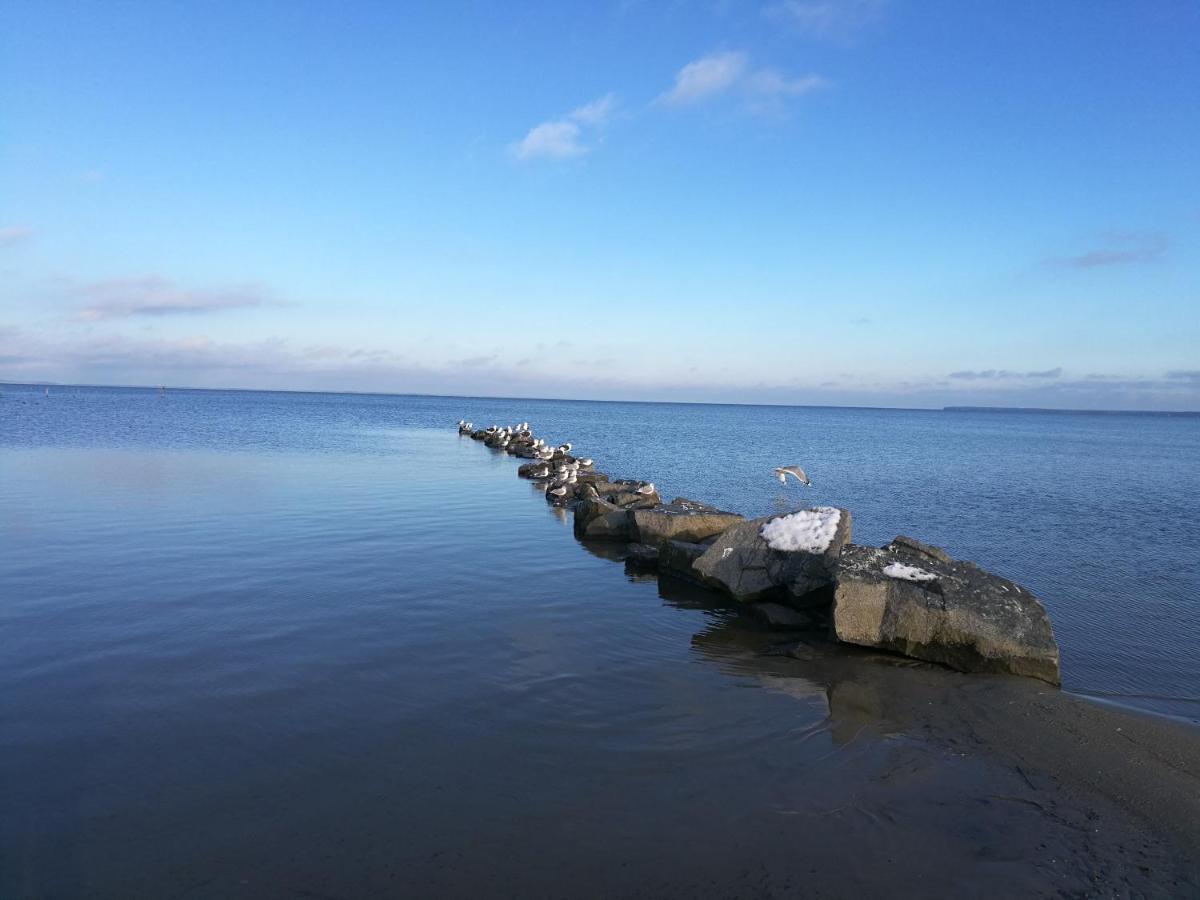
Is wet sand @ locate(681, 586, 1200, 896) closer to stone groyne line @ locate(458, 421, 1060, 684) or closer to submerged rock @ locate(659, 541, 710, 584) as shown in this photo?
stone groyne line @ locate(458, 421, 1060, 684)

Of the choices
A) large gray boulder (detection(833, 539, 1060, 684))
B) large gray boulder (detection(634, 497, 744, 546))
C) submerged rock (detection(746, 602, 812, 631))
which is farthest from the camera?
large gray boulder (detection(634, 497, 744, 546))

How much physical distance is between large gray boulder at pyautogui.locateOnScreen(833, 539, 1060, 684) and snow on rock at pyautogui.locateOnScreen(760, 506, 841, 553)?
142 cm

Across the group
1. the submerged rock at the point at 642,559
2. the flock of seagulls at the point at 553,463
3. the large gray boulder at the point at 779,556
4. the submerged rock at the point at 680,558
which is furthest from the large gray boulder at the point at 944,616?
the flock of seagulls at the point at 553,463

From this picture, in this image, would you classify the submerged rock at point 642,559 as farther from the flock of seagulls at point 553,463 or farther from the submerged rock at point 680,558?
the flock of seagulls at point 553,463

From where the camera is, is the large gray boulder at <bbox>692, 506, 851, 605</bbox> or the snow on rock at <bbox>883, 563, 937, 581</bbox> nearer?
the snow on rock at <bbox>883, 563, 937, 581</bbox>

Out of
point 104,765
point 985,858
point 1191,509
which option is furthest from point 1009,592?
point 1191,509

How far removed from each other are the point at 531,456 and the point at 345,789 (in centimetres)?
3431

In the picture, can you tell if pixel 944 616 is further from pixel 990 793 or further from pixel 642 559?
pixel 642 559

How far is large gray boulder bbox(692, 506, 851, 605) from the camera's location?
11414 mm

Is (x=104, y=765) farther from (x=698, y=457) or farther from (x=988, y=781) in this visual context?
(x=698, y=457)

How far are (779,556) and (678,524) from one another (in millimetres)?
3677

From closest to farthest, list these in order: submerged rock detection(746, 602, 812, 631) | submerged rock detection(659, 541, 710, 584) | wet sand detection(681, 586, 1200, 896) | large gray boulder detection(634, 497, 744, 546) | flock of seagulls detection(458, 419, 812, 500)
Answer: wet sand detection(681, 586, 1200, 896)
submerged rock detection(746, 602, 812, 631)
submerged rock detection(659, 541, 710, 584)
large gray boulder detection(634, 497, 744, 546)
flock of seagulls detection(458, 419, 812, 500)

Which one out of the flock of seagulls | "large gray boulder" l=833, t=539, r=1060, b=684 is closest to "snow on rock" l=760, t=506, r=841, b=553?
"large gray boulder" l=833, t=539, r=1060, b=684

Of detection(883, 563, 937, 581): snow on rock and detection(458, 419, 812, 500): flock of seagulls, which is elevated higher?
detection(883, 563, 937, 581): snow on rock
